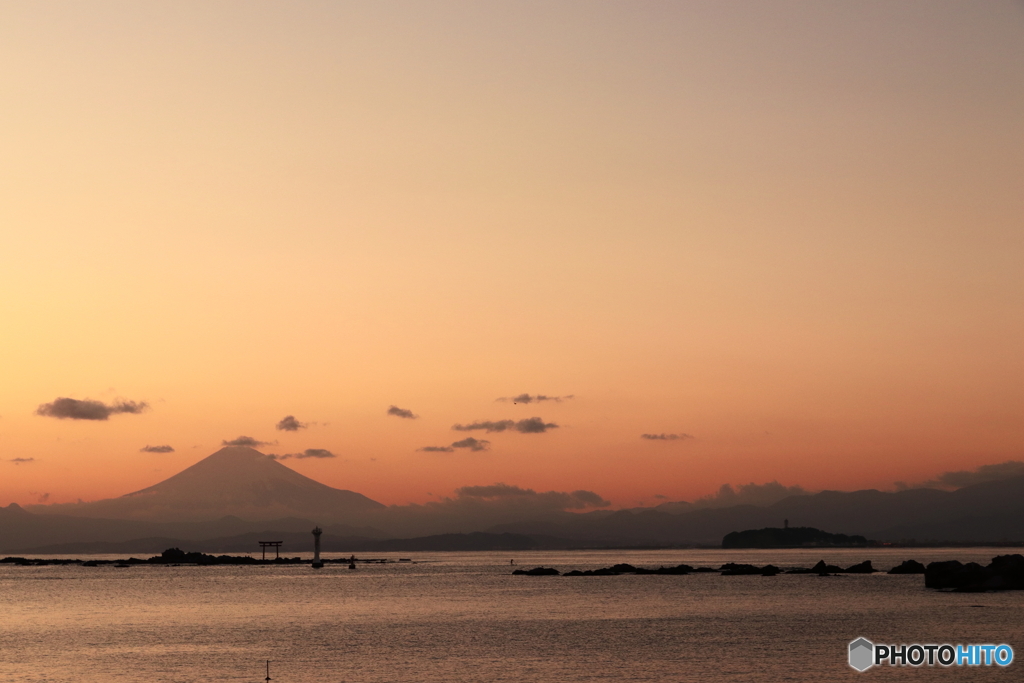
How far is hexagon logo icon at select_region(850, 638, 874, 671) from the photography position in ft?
183

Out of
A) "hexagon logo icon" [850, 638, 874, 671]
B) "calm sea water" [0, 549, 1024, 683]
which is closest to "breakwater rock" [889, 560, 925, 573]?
"calm sea water" [0, 549, 1024, 683]

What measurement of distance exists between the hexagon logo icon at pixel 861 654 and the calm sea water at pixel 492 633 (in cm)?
84

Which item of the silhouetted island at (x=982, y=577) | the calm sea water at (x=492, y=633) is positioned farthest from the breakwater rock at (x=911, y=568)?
the silhouetted island at (x=982, y=577)

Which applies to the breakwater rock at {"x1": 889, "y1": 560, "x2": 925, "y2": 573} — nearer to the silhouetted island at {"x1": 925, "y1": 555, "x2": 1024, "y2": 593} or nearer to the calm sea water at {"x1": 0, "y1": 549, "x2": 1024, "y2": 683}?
the calm sea water at {"x1": 0, "y1": 549, "x2": 1024, "y2": 683}

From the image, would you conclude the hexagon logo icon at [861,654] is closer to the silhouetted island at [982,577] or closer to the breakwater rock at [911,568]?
the silhouetted island at [982,577]

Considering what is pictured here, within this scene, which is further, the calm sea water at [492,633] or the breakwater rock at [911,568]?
the breakwater rock at [911,568]

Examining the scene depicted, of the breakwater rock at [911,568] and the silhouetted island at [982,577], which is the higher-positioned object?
the silhouetted island at [982,577]

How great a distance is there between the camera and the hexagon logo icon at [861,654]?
2192 inches

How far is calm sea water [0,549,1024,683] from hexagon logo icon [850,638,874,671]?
33.1 inches

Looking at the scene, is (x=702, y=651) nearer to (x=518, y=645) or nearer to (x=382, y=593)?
(x=518, y=645)

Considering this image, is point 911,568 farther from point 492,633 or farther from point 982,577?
point 492,633

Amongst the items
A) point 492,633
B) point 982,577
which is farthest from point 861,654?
point 982,577

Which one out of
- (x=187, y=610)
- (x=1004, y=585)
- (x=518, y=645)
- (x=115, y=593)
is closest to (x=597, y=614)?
(x=518, y=645)

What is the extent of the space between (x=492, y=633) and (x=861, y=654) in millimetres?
27940
